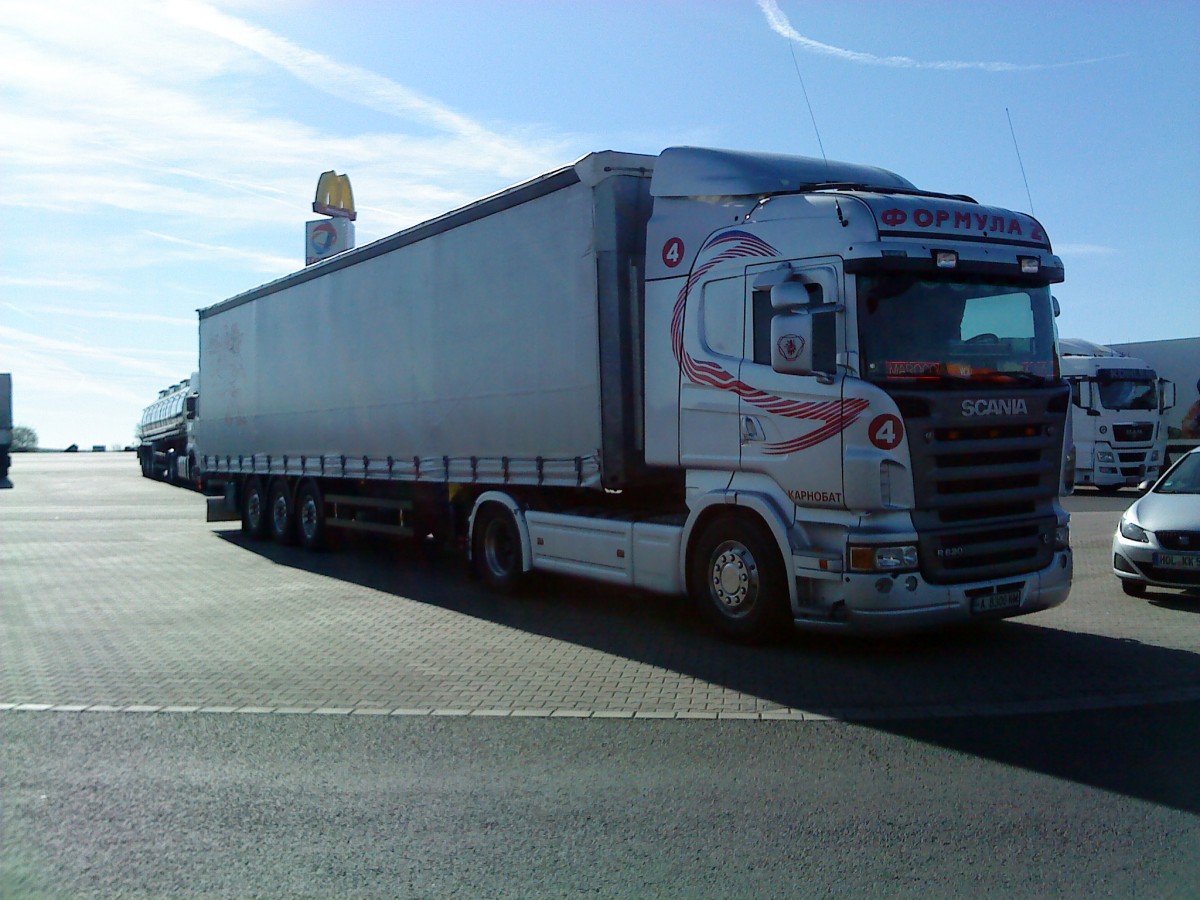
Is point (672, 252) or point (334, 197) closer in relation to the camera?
point (672, 252)

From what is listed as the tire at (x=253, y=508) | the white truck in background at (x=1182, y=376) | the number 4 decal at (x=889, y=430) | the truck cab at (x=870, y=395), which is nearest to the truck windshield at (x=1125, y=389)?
the white truck in background at (x=1182, y=376)

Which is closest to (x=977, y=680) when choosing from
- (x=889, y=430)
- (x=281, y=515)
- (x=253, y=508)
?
(x=889, y=430)

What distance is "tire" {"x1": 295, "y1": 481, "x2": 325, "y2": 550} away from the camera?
55.9 ft

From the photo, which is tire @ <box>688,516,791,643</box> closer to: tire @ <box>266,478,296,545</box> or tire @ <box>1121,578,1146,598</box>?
tire @ <box>1121,578,1146,598</box>

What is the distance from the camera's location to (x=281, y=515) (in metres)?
18.6

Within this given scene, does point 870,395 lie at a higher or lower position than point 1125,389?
lower

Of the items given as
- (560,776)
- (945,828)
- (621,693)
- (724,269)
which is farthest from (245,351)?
(945,828)

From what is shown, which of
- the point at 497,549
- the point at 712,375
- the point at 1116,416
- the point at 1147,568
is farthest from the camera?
the point at 1116,416

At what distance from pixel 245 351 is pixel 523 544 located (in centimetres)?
980

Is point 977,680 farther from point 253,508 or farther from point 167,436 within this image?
point 167,436

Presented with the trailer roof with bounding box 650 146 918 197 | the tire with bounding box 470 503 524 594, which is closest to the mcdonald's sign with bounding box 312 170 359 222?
the tire with bounding box 470 503 524 594

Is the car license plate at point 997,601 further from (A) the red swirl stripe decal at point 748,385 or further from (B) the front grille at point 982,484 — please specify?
(A) the red swirl stripe decal at point 748,385

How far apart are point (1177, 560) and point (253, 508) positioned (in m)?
14.5

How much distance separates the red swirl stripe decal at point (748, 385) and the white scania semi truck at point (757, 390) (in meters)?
0.02
